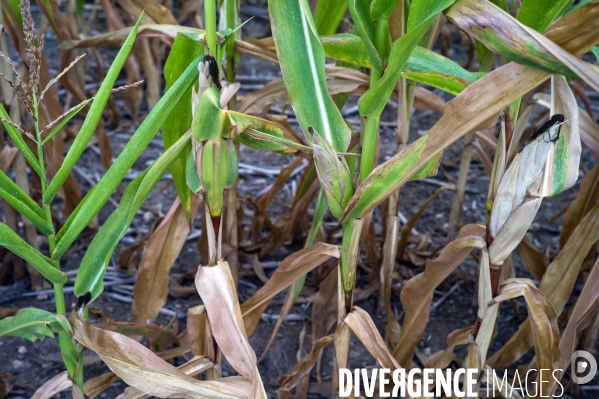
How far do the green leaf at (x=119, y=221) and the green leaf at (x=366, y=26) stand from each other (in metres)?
0.23

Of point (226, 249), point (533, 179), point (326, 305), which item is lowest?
point (326, 305)

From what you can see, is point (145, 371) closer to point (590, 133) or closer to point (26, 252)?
point (26, 252)

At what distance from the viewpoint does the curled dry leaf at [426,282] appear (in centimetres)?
73

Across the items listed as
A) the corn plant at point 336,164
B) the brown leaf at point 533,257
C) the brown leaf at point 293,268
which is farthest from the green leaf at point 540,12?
the brown leaf at point 533,257

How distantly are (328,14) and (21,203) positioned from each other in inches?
20.4

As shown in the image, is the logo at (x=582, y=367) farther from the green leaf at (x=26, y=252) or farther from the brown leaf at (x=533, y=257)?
the green leaf at (x=26, y=252)

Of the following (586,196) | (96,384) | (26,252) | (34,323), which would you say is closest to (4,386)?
(96,384)

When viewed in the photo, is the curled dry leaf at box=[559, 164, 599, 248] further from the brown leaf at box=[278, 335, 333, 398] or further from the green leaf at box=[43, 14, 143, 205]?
the green leaf at box=[43, 14, 143, 205]

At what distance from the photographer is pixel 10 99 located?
1076 mm

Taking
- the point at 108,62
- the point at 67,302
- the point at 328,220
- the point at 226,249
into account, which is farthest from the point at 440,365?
the point at 108,62

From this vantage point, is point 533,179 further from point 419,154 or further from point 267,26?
point 267,26

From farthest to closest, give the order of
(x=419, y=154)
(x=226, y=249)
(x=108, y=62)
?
(x=108, y=62) < (x=226, y=249) < (x=419, y=154)

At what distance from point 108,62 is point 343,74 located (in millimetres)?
1457

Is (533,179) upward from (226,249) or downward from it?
upward
